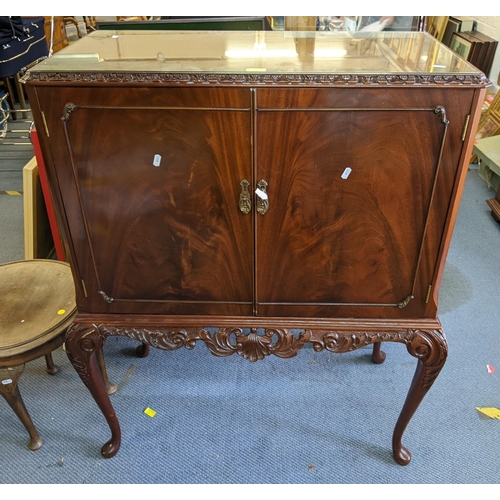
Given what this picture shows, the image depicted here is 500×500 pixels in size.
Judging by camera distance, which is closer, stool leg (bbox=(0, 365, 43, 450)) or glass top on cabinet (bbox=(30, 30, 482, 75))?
glass top on cabinet (bbox=(30, 30, 482, 75))

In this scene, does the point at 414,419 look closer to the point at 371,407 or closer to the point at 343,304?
the point at 371,407

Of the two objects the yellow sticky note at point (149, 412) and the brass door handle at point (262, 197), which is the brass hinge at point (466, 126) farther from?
the yellow sticky note at point (149, 412)

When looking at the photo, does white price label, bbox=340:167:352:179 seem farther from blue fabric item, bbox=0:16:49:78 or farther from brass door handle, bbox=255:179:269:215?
blue fabric item, bbox=0:16:49:78

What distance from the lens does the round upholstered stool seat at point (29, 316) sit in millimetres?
1207

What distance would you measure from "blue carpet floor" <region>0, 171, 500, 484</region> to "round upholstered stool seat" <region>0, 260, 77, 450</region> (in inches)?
4.8

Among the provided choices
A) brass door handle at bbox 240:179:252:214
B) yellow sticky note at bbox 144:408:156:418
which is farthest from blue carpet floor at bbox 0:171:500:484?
brass door handle at bbox 240:179:252:214

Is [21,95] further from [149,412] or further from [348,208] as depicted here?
[348,208]

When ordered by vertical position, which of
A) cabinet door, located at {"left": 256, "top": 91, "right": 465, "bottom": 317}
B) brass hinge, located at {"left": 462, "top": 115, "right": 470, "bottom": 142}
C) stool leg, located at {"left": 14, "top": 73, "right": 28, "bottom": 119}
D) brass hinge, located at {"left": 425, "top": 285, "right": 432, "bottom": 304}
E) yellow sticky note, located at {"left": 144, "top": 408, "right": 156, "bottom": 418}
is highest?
brass hinge, located at {"left": 462, "top": 115, "right": 470, "bottom": 142}

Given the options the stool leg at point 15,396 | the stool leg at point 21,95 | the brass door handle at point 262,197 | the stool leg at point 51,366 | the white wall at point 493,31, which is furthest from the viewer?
the stool leg at point 21,95

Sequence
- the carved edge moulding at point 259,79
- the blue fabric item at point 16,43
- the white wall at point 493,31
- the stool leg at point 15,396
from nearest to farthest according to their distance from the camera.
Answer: the carved edge moulding at point 259,79 → the stool leg at point 15,396 → the blue fabric item at point 16,43 → the white wall at point 493,31

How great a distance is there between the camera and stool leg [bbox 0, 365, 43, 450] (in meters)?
1.20

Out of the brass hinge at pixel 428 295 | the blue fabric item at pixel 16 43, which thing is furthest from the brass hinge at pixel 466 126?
the blue fabric item at pixel 16 43

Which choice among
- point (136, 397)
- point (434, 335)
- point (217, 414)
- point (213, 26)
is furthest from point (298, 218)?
point (213, 26)

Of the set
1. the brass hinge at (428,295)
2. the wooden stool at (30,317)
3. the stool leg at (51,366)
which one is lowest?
the stool leg at (51,366)
